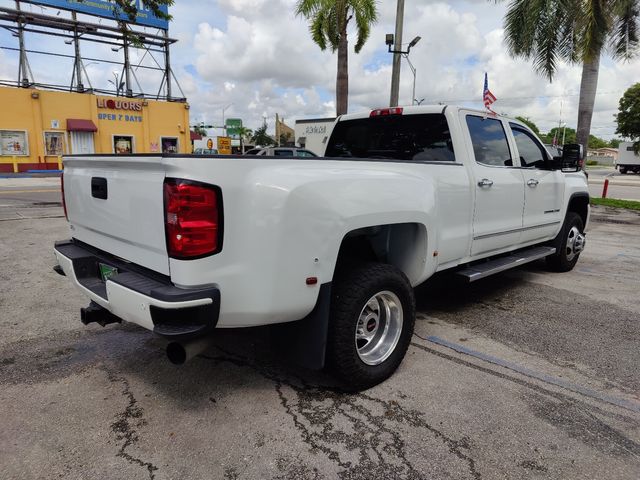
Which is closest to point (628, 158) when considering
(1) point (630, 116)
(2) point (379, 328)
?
(1) point (630, 116)

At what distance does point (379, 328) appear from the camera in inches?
128

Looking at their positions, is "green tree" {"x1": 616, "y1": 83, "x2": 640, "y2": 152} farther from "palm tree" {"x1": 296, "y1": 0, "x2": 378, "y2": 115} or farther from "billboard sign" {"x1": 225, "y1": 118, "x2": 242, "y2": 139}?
"billboard sign" {"x1": 225, "y1": 118, "x2": 242, "y2": 139}

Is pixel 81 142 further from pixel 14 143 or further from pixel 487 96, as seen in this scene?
pixel 487 96

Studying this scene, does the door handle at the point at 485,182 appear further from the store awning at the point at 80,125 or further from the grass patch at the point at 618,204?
the store awning at the point at 80,125

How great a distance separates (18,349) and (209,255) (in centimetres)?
236

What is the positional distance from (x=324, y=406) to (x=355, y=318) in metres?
0.58

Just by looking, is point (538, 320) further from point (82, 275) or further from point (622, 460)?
point (82, 275)

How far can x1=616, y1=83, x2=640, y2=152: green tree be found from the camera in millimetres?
45969

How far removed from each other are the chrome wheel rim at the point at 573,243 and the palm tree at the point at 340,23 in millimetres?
12010

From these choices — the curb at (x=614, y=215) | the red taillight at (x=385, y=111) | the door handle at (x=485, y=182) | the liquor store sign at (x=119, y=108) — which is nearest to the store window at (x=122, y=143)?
the liquor store sign at (x=119, y=108)

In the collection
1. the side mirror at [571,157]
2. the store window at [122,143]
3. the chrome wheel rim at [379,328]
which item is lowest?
the chrome wheel rim at [379,328]

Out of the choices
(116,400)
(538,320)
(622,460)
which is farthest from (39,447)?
(538,320)

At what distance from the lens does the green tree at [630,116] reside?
151 ft

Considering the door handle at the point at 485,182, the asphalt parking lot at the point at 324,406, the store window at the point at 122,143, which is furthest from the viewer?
the store window at the point at 122,143
